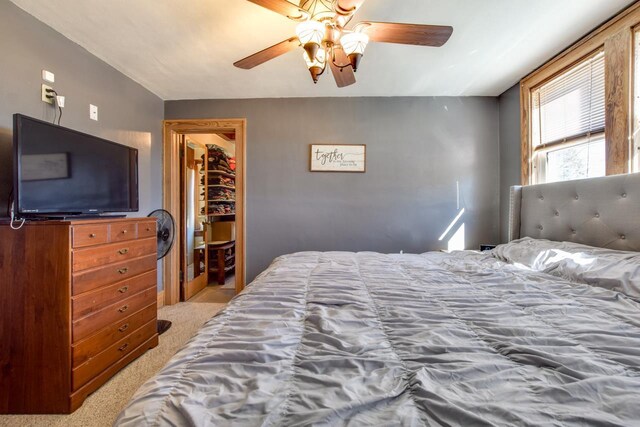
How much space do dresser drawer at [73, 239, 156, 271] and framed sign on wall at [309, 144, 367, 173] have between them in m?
1.73

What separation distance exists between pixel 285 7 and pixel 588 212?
2169mm

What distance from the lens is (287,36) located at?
189 centimetres

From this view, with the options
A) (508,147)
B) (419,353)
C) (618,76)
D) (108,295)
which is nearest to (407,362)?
(419,353)

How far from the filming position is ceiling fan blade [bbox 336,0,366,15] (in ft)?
3.97

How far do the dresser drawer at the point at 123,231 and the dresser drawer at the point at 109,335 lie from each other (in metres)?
0.54

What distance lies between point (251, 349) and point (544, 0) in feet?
7.90

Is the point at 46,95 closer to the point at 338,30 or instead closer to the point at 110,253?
the point at 110,253

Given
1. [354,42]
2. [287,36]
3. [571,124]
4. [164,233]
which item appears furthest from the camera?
[164,233]

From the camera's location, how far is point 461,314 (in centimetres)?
91

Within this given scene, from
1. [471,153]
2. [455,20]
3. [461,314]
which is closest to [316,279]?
[461,314]

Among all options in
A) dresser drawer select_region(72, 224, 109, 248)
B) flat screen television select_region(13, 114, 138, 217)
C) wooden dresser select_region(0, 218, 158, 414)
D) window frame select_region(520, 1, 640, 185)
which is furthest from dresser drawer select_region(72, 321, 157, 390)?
window frame select_region(520, 1, 640, 185)

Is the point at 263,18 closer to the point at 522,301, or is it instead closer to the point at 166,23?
the point at 166,23

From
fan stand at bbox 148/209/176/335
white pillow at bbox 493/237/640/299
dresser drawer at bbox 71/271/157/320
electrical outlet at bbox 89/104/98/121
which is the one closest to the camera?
white pillow at bbox 493/237/640/299

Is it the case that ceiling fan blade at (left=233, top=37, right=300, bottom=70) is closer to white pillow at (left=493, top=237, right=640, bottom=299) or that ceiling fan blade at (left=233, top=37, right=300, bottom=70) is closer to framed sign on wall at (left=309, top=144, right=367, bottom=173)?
framed sign on wall at (left=309, top=144, right=367, bottom=173)
